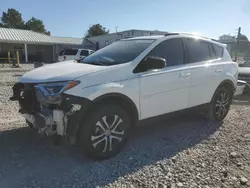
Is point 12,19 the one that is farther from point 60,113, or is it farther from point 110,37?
point 60,113

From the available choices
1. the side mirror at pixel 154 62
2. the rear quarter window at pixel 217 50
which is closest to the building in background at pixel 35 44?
the rear quarter window at pixel 217 50

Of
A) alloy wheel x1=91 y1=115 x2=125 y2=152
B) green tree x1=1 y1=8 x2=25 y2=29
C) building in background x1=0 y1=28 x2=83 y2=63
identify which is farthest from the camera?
green tree x1=1 y1=8 x2=25 y2=29

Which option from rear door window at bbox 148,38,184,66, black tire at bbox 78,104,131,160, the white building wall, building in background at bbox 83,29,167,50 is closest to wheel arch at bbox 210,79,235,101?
rear door window at bbox 148,38,184,66

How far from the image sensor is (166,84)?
13.0 ft

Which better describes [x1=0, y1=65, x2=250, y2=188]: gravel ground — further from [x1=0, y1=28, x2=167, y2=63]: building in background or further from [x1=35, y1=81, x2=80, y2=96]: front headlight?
[x1=0, y1=28, x2=167, y2=63]: building in background

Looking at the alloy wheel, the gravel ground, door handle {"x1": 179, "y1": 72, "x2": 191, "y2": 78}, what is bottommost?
the gravel ground

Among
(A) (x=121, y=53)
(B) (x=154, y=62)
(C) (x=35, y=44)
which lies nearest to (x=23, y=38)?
(C) (x=35, y=44)

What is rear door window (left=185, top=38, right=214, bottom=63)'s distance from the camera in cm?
452

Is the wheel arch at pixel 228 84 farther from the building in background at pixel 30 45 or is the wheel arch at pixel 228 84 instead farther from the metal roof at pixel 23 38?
the metal roof at pixel 23 38

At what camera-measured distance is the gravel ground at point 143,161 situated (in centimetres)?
296

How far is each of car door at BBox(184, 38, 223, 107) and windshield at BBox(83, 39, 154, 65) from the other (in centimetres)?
98

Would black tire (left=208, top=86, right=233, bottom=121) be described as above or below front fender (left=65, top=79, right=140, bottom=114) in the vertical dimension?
below

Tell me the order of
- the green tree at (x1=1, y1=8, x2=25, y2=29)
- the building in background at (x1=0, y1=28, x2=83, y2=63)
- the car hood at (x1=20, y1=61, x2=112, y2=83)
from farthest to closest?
the green tree at (x1=1, y1=8, x2=25, y2=29) → the building in background at (x1=0, y1=28, x2=83, y2=63) → the car hood at (x1=20, y1=61, x2=112, y2=83)

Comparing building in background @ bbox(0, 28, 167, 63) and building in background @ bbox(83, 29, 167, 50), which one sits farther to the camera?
building in background @ bbox(0, 28, 167, 63)
